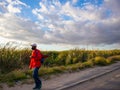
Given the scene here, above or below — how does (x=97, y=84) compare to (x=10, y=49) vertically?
below

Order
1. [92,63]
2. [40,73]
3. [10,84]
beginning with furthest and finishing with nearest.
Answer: [92,63] → [40,73] → [10,84]

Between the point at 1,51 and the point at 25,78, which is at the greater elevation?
the point at 1,51

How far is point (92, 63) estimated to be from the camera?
2339 centimetres

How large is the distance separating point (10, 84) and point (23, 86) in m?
0.61

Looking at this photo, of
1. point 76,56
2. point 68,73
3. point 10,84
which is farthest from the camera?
point 76,56

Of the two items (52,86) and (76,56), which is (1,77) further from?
(76,56)

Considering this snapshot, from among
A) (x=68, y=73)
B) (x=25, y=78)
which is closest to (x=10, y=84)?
(x=25, y=78)

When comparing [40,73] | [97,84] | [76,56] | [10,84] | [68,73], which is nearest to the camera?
[10,84]

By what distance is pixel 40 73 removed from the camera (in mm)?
15570

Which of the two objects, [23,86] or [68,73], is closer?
[23,86]

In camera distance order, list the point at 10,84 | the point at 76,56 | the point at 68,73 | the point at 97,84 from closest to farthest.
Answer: the point at 10,84 → the point at 97,84 → the point at 68,73 → the point at 76,56

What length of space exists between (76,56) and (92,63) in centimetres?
521

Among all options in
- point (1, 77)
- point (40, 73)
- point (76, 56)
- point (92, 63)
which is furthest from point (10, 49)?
point (76, 56)

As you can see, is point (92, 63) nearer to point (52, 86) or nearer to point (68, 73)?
point (68, 73)
